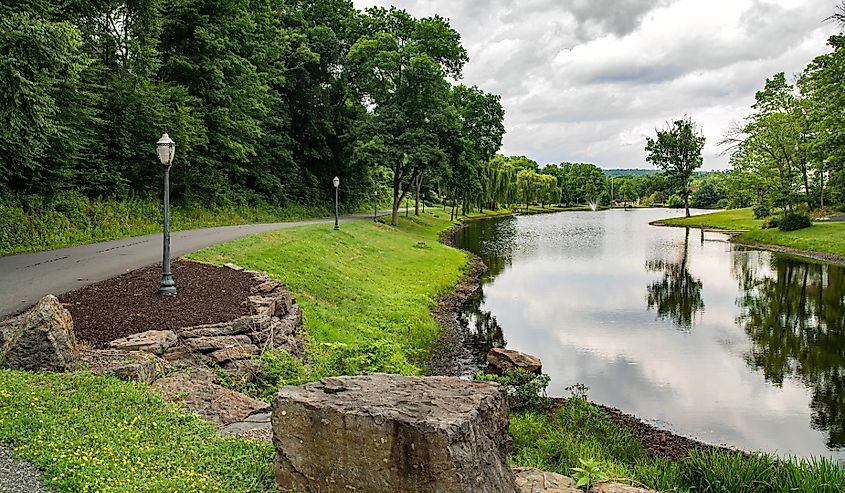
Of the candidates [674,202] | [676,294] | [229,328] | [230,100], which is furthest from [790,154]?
[674,202]

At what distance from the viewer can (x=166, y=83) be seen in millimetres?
25156

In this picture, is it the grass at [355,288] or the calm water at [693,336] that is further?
the grass at [355,288]

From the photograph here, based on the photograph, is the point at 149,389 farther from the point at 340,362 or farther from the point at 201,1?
the point at 201,1

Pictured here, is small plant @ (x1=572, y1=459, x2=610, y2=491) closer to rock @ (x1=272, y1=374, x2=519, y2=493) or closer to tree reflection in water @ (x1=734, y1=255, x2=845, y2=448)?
rock @ (x1=272, y1=374, x2=519, y2=493)

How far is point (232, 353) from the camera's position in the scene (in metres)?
9.12

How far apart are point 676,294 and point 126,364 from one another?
20559mm

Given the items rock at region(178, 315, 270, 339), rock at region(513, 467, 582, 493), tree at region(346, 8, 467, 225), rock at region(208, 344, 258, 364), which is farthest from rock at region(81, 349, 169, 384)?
tree at region(346, 8, 467, 225)

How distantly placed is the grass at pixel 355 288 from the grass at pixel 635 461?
2950 mm

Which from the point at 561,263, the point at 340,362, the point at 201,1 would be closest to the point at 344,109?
the point at 201,1

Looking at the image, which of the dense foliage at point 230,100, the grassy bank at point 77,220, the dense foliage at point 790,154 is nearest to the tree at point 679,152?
the dense foliage at point 790,154

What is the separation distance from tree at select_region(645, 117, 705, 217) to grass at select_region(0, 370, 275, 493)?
67629mm

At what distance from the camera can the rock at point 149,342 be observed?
26.5ft

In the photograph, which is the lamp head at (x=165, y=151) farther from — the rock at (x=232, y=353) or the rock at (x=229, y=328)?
the rock at (x=232, y=353)

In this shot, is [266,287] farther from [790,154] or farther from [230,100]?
[790,154]
